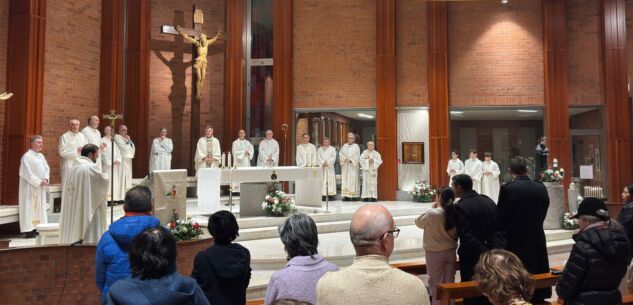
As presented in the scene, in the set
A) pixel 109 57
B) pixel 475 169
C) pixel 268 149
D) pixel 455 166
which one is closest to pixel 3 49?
pixel 109 57

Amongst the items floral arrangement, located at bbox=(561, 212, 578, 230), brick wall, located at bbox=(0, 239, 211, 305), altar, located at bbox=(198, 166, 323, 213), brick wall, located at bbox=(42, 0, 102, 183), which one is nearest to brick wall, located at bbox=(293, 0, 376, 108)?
altar, located at bbox=(198, 166, 323, 213)

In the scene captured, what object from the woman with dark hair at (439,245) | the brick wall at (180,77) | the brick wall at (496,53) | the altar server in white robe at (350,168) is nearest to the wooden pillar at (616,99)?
the brick wall at (496,53)

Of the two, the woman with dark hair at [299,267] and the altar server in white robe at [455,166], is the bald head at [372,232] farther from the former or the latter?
the altar server in white robe at [455,166]

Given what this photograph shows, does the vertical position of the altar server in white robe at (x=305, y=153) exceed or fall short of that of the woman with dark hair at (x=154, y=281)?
it exceeds it

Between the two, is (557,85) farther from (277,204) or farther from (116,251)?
(116,251)

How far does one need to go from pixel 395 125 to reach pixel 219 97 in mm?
4918

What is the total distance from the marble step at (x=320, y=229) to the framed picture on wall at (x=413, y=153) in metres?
2.84

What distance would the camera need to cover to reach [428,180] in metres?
13.0

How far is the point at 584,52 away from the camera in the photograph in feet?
42.4

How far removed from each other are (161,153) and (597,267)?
10.3 meters

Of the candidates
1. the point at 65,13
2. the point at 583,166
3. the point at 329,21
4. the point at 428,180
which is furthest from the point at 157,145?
the point at 583,166

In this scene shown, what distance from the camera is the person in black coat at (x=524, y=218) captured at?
160 inches

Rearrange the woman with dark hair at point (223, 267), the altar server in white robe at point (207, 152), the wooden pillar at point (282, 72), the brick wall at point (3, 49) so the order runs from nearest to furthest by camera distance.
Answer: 1. the woman with dark hair at point (223, 267)
2. the brick wall at point (3, 49)
3. the altar server in white robe at point (207, 152)
4. the wooden pillar at point (282, 72)

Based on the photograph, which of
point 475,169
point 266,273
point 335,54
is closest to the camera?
point 266,273
